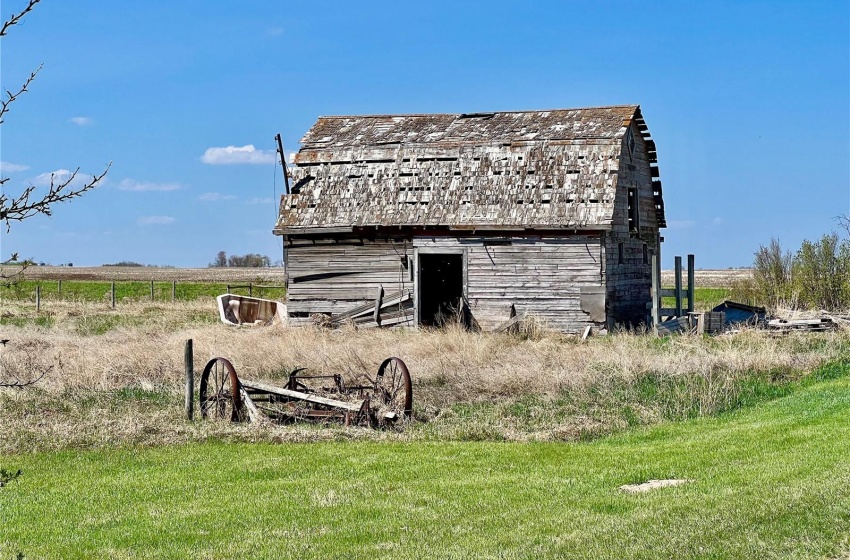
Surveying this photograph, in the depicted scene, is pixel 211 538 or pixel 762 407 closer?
pixel 211 538

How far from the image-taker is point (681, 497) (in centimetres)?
966

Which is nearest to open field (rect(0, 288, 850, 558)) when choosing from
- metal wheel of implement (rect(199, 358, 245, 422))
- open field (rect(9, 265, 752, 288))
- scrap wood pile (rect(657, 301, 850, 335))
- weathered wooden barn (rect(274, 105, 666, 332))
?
metal wheel of implement (rect(199, 358, 245, 422))

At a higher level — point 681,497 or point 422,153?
point 422,153

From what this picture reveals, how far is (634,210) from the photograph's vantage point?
28734 mm

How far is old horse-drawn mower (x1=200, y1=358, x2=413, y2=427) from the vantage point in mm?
14469

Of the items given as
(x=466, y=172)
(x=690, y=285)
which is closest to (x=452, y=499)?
(x=466, y=172)

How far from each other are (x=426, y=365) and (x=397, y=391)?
3738 millimetres

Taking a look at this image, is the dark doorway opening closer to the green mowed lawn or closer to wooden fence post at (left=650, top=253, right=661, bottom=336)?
wooden fence post at (left=650, top=253, right=661, bottom=336)

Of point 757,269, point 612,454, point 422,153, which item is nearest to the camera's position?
point 612,454

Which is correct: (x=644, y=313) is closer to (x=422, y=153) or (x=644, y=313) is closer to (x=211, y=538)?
(x=422, y=153)

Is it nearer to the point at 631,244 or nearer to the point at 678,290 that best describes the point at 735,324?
the point at 678,290

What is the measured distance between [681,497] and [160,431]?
7457mm

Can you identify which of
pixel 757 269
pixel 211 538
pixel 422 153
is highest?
pixel 422 153

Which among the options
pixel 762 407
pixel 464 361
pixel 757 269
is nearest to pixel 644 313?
pixel 757 269
